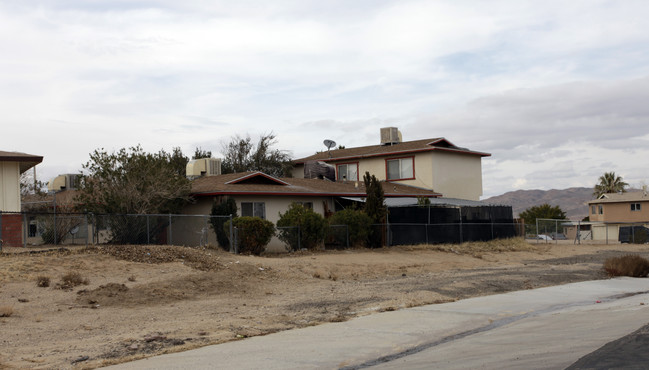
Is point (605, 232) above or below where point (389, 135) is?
below

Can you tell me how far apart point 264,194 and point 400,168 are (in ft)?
48.7

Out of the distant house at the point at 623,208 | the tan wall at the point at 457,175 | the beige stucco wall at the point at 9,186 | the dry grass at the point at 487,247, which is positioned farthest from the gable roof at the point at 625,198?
the beige stucco wall at the point at 9,186

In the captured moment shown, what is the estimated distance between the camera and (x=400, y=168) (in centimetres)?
4616

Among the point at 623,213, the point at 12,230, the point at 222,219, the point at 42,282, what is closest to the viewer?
the point at 42,282

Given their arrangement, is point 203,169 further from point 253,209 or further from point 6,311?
point 6,311

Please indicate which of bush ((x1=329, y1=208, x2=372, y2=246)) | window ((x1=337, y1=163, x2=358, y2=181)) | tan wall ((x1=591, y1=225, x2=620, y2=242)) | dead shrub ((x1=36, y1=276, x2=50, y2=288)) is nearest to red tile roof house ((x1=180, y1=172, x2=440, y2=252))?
bush ((x1=329, y1=208, x2=372, y2=246))

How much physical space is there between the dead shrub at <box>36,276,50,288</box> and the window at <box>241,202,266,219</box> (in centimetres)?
1566

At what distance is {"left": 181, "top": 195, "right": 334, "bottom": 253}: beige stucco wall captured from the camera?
32188 millimetres

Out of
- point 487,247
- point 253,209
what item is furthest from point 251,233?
point 487,247

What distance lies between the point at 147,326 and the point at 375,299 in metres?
5.90

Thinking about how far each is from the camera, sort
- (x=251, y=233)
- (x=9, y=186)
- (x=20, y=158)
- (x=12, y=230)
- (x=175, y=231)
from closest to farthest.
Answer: (x=12, y=230) → (x=20, y=158) → (x=9, y=186) → (x=251, y=233) → (x=175, y=231)

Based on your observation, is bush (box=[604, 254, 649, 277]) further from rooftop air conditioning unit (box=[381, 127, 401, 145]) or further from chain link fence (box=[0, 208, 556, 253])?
rooftop air conditioning unit (box=[381, 127, 401, 145])

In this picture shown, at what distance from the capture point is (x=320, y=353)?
10.7m

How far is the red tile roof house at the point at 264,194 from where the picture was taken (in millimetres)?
33094
